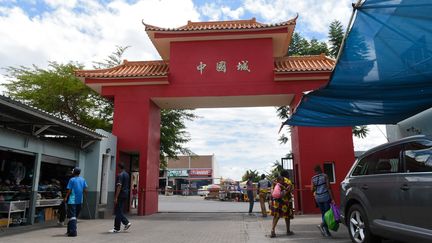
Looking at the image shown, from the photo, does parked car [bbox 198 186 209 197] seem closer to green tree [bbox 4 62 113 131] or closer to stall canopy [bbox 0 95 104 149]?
green tree [bbox 4 62 113 131]

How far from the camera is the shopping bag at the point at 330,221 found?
7.70m

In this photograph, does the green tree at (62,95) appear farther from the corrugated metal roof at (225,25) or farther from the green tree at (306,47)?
the green tree at (306,47)

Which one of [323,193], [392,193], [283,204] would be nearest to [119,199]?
[283,204]

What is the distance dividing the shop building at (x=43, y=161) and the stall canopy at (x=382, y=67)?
22.9 ft

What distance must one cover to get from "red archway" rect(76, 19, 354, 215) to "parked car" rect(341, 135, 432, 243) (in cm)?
800

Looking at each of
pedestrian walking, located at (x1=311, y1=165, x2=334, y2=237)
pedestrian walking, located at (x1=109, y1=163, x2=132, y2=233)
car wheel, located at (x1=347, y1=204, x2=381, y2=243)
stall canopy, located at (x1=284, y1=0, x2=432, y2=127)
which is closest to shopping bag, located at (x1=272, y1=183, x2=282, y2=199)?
pedestrian walking, located at (x1=311, y1=165, x2=334, y2=237)

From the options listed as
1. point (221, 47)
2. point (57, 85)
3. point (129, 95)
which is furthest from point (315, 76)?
point (57, 85)

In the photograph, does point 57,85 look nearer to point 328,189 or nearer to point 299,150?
point 299,150

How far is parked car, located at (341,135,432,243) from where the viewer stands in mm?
4840

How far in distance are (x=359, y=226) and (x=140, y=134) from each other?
10.3 m

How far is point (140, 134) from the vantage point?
15016 mm

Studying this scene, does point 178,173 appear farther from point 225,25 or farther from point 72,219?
point 72,219

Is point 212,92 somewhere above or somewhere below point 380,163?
above

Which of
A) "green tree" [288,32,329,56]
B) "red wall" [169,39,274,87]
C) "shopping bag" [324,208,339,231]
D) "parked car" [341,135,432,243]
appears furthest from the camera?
"green tree" [288,32,329,56]
